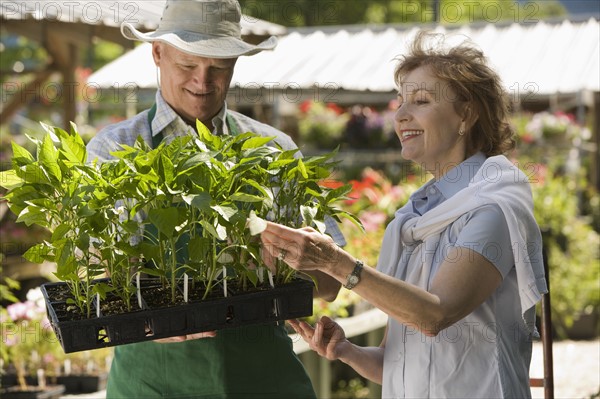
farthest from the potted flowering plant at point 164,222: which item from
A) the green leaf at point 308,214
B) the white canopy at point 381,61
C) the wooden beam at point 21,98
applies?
the wooden beam at point 21,98

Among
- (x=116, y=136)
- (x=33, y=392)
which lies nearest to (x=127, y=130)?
(x=116, y=136)

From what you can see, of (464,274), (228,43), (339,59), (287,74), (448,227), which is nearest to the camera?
(464,274)

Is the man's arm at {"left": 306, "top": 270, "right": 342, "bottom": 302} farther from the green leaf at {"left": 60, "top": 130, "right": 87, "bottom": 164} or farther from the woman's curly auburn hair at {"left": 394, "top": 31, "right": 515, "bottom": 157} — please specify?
the green leaf at {"left": 60, "top": 130, "right": 87, "bottom": 164}

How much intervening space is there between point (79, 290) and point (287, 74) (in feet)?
19.1

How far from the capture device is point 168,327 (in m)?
1.84

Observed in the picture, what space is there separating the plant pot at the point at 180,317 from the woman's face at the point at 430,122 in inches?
15.5

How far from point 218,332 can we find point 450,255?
2.12ft

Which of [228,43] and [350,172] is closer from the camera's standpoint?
[228,43]

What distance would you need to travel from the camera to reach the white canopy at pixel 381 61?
710 centimetres

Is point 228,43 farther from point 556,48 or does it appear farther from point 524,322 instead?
point 556,48

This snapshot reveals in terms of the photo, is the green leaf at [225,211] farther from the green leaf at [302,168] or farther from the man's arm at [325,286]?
the man's arm at [325,286]

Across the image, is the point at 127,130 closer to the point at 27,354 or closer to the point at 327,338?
the point at 327,338

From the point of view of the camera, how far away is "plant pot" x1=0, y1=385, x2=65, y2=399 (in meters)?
3.58

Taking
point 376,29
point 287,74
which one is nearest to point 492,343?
point 287,74
